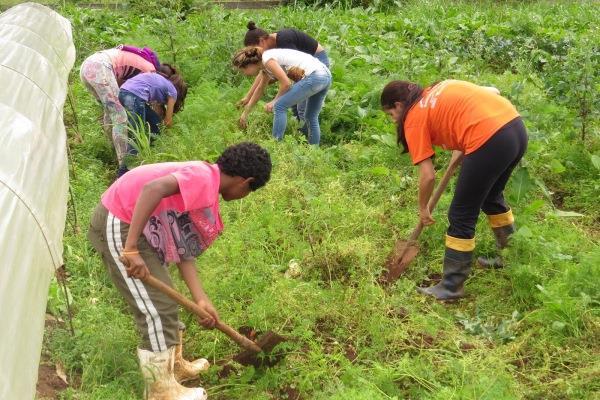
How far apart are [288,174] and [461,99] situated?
1.94 m

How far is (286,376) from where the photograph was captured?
341cm

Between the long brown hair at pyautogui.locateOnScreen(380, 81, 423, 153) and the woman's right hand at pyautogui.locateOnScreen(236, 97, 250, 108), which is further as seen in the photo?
the woman's right hand at pyautogui.locateOnScreen(236, 97, 250, 108)

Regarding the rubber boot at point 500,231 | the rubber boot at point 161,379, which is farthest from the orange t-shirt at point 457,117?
the rubber boot at point 161,379

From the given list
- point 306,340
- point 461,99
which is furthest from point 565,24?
point 306,340

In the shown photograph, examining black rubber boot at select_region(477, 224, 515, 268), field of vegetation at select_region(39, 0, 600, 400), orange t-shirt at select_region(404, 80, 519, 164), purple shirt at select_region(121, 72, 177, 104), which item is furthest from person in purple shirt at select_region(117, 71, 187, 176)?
black rubber boot at select_region(477, 224, 515, 268)

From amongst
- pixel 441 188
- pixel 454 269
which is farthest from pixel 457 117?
pixel 454 269

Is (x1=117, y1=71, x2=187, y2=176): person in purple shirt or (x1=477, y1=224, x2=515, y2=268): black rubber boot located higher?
(x1=117, y1=71, x2=187, y2=176): person in purple shirt

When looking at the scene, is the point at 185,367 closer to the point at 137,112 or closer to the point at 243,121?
the point at 137,112

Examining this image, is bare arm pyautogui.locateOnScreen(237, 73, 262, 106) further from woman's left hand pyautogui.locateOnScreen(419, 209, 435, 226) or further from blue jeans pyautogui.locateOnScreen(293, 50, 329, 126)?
woman's left hand pyautogui.locateOnScreen(419, 209, 435, 226)

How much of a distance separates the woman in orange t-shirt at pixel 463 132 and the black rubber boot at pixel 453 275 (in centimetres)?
11

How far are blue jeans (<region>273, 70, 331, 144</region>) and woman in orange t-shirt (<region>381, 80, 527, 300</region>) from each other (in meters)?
1.84

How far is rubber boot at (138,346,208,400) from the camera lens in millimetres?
3137

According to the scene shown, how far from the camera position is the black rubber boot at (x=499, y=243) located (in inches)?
170

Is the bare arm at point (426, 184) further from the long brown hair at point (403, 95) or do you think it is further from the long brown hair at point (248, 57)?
the long brown hair at point (248, 57)
